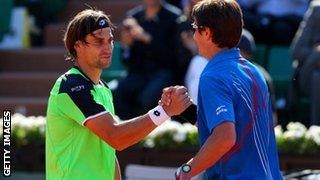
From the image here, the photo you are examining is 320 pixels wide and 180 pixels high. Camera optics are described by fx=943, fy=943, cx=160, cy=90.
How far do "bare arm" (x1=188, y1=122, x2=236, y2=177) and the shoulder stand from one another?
0.81 m

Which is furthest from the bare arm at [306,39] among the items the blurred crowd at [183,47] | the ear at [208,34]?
the ear at [208,34]

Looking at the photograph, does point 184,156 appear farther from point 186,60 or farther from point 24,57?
point 24,57

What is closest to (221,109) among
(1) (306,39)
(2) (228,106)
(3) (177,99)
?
(2) (228,106)

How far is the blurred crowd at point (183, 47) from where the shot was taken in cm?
→ 907

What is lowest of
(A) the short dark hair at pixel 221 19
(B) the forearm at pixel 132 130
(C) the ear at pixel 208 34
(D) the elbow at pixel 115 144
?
(D) the elbow at pixel 115 144

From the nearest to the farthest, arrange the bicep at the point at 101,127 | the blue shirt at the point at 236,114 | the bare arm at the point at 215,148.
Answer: the bare arm at the point at 215,148
the blue shirt at the point at 236,114
the bicep at the point at 101,127

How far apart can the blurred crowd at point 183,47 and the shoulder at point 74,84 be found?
168 inches

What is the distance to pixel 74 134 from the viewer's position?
4719 mm

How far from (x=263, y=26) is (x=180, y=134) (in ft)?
9.68

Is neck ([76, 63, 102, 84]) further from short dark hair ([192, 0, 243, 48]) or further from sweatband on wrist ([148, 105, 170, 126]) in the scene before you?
short dark hair ([192, 0, 243, 48])

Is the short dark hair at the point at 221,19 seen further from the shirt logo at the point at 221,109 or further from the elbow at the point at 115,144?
the elbow at the point at 115,144

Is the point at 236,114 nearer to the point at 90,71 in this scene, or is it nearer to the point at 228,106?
the point at 228,106

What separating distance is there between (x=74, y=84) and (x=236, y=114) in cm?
89

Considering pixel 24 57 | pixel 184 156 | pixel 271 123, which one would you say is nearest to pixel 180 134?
pixel 184 156
